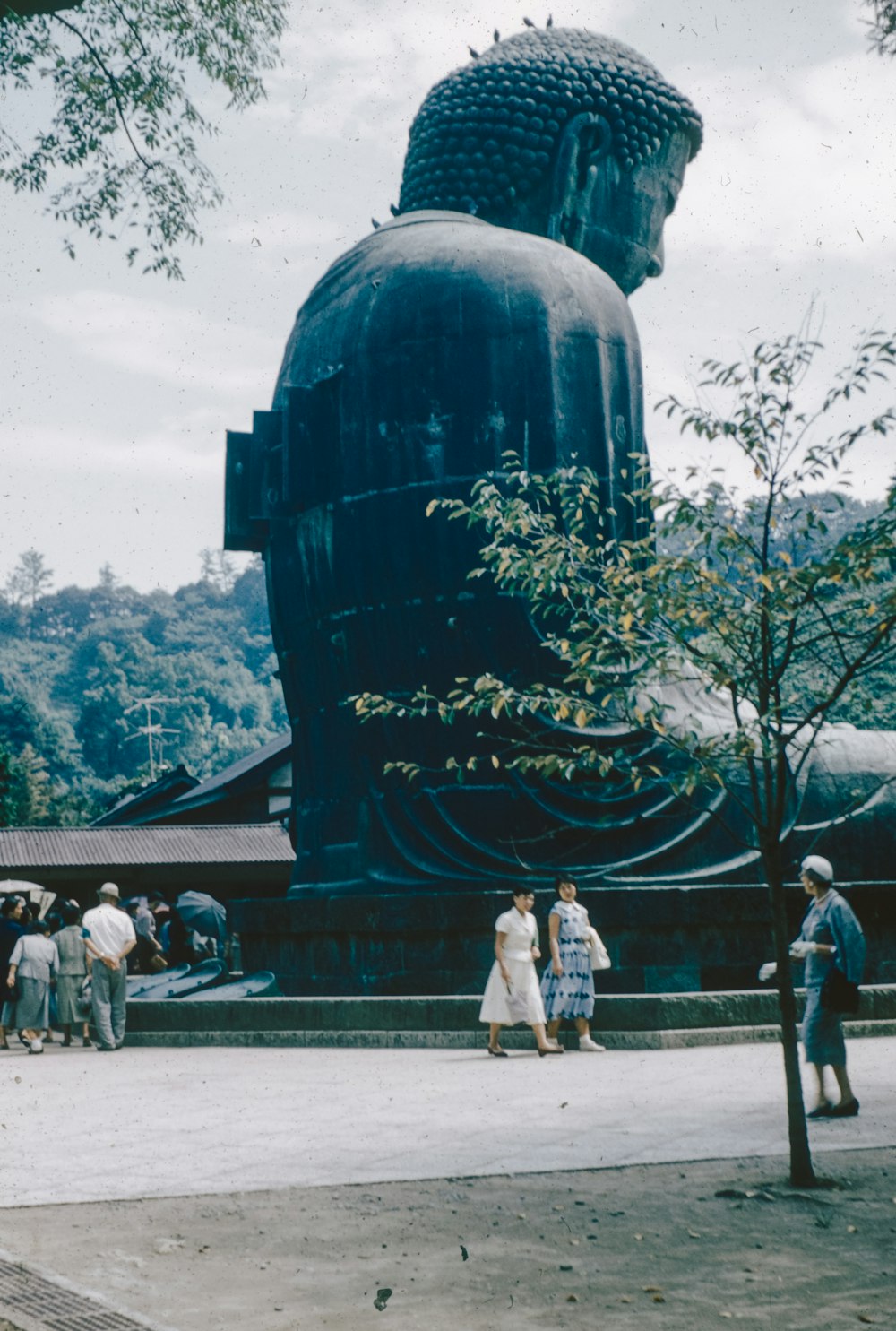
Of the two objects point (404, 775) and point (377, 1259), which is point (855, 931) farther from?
point (404, 775)

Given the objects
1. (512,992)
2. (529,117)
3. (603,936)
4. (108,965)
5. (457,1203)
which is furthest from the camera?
(529,117)

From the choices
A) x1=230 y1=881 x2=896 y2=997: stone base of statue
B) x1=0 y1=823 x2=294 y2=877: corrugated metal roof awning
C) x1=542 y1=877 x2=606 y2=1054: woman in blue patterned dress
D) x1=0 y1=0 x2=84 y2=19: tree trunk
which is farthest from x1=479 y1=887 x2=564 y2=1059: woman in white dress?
x1=0 y1=823 x2=294 y2=877: corrugated metal roof awning

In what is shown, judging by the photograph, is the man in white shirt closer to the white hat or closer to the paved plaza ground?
the paved plaza ground

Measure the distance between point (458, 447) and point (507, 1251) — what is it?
360 inches

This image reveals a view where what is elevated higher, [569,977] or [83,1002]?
[569,977]

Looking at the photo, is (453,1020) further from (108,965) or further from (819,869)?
(819,869)

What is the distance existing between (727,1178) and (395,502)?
27.0 feet

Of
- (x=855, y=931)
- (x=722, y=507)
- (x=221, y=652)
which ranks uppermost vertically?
(x=221, y=652)

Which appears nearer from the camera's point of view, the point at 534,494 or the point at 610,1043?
the point at 610,1043

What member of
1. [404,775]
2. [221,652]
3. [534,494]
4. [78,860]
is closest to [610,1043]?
[404,775]

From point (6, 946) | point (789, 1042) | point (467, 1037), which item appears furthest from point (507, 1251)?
point (6, 946)

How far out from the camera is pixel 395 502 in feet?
44.7

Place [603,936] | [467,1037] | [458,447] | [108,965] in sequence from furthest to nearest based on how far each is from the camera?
[458,447] < [108,965] < [603,936] < [467,1037]

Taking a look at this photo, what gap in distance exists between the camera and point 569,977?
11.4 metres
